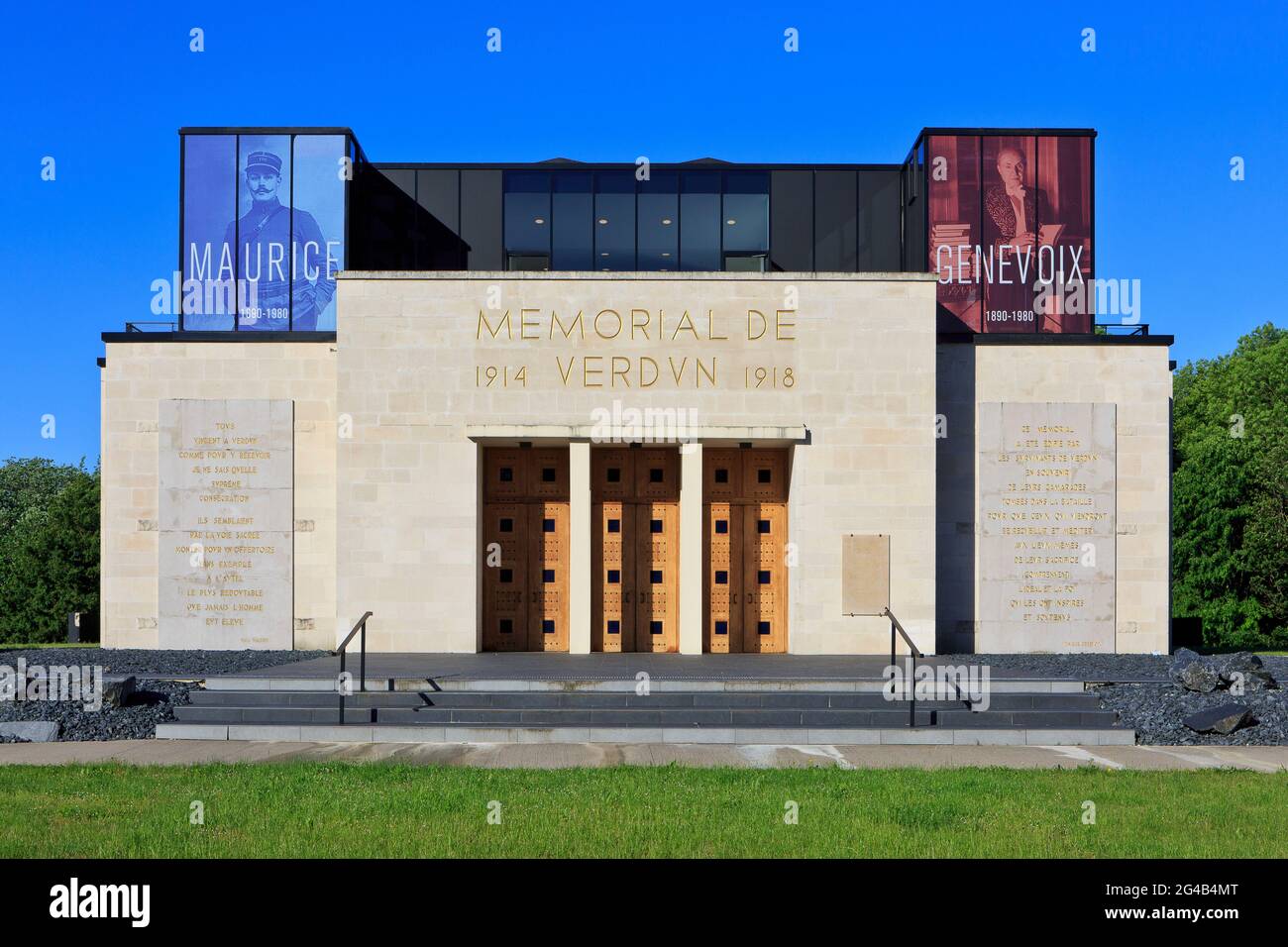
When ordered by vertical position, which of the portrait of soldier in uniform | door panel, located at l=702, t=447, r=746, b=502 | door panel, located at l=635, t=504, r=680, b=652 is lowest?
door panel, located at l=635, t=504, r=680, b=652

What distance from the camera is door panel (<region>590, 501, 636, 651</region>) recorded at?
20078 mm

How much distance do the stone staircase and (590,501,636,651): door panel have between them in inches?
205

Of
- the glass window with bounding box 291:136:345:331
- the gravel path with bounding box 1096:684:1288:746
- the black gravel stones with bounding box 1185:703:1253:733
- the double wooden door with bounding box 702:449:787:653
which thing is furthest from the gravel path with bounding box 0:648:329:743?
the black gravel stones with bounding box 1185:703:1253:733

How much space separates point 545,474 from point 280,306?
807cm

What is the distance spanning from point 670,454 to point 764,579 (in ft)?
9.69

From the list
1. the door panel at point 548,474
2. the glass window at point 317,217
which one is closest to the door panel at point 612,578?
the door panel at point 548,474

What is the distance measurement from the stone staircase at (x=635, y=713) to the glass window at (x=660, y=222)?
13487 millimetres

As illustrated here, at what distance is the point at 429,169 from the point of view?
2620 cm

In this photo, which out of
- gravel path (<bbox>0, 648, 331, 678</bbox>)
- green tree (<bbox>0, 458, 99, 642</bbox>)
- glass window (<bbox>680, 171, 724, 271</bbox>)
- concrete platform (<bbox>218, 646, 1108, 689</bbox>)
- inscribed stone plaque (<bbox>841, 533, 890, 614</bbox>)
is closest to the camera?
concrete platform (<bbox>218, 646, 1108, 689</bbox>)

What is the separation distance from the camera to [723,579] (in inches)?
797

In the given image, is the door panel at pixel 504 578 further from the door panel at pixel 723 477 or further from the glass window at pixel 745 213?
the glass window at pixel 745 213

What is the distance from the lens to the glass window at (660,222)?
25.7 metres

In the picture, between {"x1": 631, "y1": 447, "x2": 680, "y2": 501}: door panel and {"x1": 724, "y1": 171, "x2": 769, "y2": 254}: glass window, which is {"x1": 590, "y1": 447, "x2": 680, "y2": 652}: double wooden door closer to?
{"x1": 631, "y1": 447, "x2": 680, "y2": 501}: door panel

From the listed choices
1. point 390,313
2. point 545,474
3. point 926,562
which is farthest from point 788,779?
point 390,313
